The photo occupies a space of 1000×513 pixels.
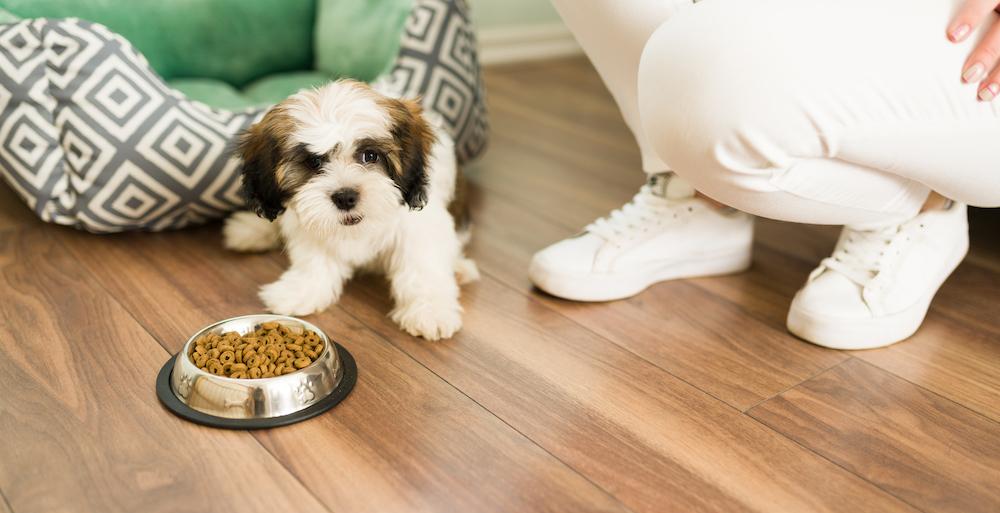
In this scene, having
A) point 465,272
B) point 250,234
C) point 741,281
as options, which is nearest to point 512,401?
point 465,272

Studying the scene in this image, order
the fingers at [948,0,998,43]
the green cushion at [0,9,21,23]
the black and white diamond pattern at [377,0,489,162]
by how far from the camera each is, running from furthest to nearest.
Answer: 1. the black and white diamond pattern at [377,0,489,162]
2. the green cushion at [0,9,21,23]
3. the fingers at [948,0,998,43]

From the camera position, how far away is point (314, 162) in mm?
1507

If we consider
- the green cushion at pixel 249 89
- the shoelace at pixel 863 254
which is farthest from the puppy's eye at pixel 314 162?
the shoelace at pixel 863 254

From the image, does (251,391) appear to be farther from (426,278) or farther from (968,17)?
(968,17)

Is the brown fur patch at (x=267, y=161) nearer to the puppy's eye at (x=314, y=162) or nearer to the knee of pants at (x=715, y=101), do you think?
the puppy's eye at (x=314, y=162)

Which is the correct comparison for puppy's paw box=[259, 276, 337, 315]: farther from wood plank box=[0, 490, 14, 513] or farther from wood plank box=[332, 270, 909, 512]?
wood plank box=[0, 490, 14, 513]

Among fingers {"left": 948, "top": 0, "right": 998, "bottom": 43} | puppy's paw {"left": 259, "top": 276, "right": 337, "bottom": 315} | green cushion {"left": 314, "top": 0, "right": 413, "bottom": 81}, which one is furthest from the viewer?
green cushion {"left": 314, "top": 0, "right": 413, "bottom": 81}

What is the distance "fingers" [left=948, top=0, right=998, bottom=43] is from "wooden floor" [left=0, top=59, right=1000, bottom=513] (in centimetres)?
55

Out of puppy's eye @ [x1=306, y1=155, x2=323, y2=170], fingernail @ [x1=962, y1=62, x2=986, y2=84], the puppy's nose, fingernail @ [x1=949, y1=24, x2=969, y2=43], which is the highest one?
fingernail @ [x1=949, y1=24, x2=969, y2=43]

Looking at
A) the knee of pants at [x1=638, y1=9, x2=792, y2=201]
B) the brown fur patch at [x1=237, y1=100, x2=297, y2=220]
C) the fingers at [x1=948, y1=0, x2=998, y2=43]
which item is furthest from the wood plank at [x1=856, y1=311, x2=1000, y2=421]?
the brown fur patch at [x1=237, y1=100, x2=297, y2=220]

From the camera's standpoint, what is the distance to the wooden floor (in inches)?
46.9

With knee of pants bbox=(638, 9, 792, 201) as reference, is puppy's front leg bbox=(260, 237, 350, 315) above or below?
below

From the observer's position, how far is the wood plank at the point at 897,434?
4.00ft

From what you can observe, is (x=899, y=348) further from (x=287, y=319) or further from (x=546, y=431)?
(x=287, y=319)
